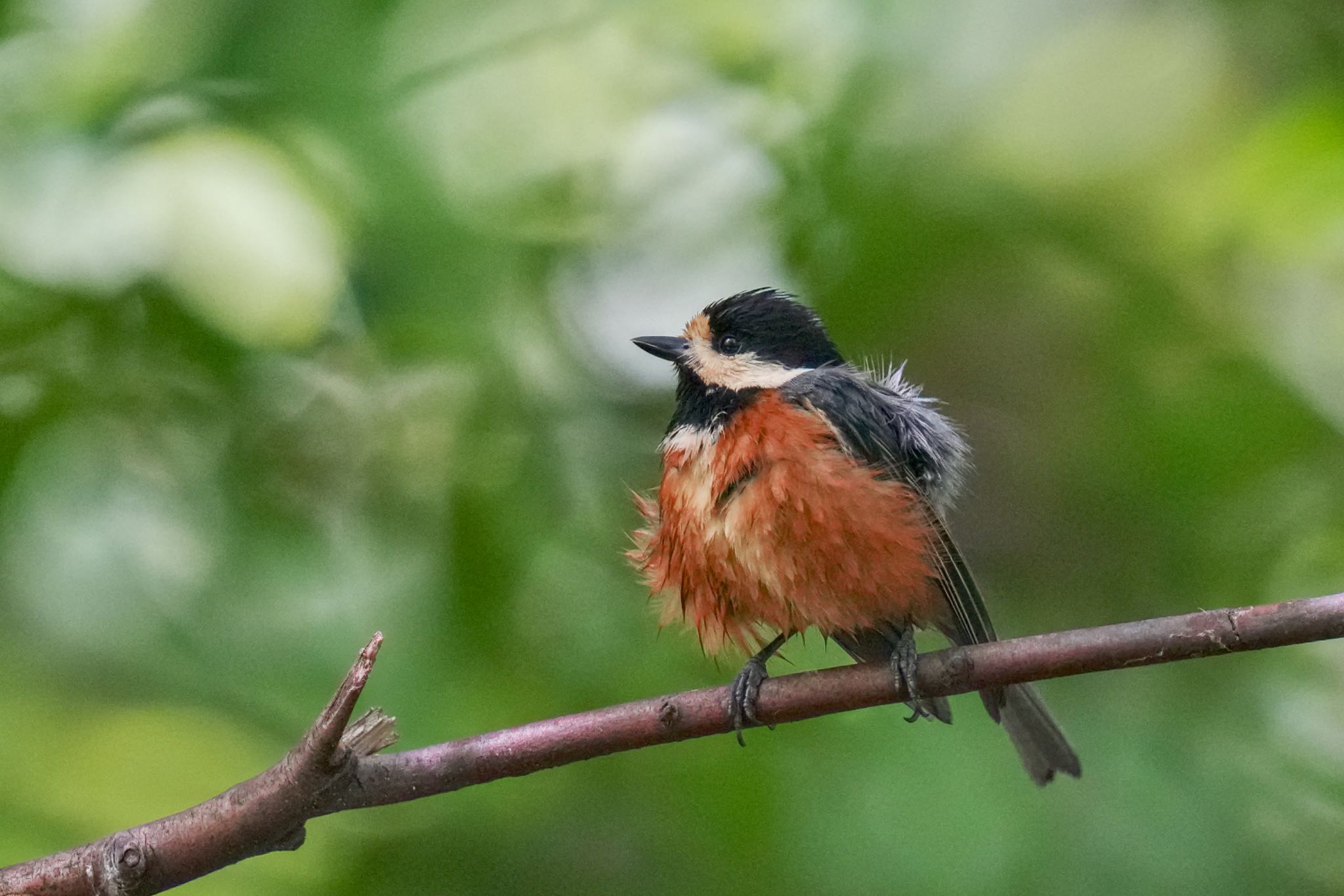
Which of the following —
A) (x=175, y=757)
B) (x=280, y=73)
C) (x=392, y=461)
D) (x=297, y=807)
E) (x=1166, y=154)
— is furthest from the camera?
(x=1166, y=154)

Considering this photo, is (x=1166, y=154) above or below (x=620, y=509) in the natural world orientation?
above

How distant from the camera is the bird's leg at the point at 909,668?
254 centimetres

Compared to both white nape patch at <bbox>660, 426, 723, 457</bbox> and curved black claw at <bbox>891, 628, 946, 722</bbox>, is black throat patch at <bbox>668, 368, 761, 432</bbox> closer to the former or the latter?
white nape patch at <bbox>660, 426, 723, 457</bbox>

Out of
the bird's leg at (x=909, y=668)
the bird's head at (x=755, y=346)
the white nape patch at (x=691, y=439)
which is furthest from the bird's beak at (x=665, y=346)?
the bird's leg at (x=909, y=668)

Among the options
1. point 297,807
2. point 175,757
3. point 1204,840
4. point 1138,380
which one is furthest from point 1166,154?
point 175,757

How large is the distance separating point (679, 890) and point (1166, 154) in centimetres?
268

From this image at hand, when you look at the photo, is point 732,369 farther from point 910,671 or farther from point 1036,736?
point 1036,736

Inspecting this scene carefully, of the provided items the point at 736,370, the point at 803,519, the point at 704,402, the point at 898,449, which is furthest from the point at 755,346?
the point at 803,519

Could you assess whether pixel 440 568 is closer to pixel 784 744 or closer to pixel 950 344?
pixel 784 744

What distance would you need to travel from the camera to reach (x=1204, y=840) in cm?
320

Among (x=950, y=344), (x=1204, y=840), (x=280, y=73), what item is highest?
(x=280, y=73)

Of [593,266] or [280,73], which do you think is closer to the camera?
[280,73]

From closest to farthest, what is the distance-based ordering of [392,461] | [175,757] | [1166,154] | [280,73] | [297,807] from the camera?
[297,807], [280,73], [175,757], [392,461], [1166,154]

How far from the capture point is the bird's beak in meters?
3.45
